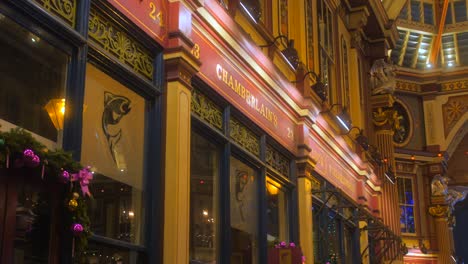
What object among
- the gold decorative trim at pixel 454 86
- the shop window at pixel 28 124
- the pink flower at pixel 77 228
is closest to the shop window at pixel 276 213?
the shop window at pixel 28 124

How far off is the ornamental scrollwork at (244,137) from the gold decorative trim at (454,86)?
57.8 ft

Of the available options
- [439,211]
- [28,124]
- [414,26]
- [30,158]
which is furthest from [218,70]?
[414,26]

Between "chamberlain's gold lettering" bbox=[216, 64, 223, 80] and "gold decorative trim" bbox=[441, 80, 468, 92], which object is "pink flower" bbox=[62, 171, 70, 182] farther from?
"gold decorative trim" bbox=[441, 80, 468, 92]

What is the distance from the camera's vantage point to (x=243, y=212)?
30.5 ft

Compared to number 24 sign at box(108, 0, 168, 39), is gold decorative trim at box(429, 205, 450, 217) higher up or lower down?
higher up

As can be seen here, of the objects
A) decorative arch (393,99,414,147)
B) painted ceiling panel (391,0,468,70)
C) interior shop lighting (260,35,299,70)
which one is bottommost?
interior shop lighting (260,35,299,70)

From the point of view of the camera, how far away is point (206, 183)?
27.1ft

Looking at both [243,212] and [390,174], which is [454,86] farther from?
[243,212]

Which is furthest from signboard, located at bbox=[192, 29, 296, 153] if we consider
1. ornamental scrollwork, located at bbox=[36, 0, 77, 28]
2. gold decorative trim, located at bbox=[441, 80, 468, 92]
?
gold decorative trim, located at bbox=[441, 80, 468, 92]

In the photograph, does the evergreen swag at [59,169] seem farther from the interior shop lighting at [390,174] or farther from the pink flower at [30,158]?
the interior shop lighting at [390,174]

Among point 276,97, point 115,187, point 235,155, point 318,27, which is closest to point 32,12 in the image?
point 115,187

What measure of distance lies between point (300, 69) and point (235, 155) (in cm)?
303

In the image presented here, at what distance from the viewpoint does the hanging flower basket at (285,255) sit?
30.8 feet

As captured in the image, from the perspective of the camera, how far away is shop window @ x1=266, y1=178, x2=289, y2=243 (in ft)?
33.7
